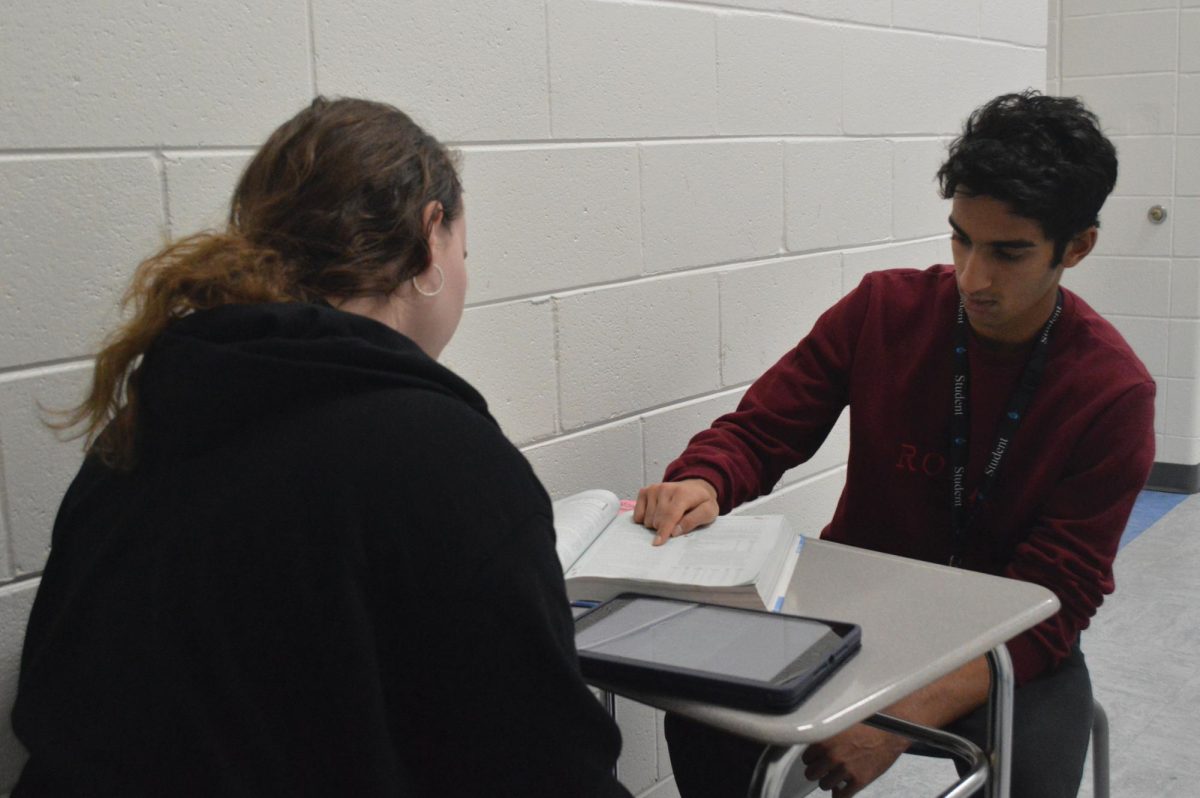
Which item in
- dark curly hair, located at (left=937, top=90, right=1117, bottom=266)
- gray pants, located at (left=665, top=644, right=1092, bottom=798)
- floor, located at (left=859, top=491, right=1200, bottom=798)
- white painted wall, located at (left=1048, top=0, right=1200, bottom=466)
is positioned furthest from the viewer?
white painted wall, located at (left=1048, top=0, right=1200, bottom=466)

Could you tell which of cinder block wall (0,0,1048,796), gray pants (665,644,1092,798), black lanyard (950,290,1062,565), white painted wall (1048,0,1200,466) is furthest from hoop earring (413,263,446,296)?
white painted wall (1048,0,1200,466)

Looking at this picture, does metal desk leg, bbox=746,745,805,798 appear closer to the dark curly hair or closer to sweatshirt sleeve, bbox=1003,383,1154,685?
sweatshirt sleeve, bbox=1003,383,1154,685

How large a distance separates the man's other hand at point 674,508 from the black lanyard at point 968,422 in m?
0.38

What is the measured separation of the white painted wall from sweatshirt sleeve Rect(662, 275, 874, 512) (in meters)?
2.67

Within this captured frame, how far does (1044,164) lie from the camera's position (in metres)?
1.60

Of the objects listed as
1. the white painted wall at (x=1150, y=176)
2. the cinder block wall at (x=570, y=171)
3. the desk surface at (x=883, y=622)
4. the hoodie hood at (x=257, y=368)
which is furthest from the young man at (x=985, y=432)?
the white painted wall at (x=1150, y=176)

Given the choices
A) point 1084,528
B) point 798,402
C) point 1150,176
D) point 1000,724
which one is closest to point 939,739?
point 1000,724

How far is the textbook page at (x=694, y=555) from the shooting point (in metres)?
1.27

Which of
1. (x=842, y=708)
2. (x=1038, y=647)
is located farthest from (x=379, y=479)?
(x=1038, y=647)

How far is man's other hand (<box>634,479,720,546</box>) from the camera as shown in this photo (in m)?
1.45

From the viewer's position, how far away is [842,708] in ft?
3.40

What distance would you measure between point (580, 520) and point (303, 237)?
564 millimetres

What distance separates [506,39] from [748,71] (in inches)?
22.1

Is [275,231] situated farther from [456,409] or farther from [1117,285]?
[1117,285]
